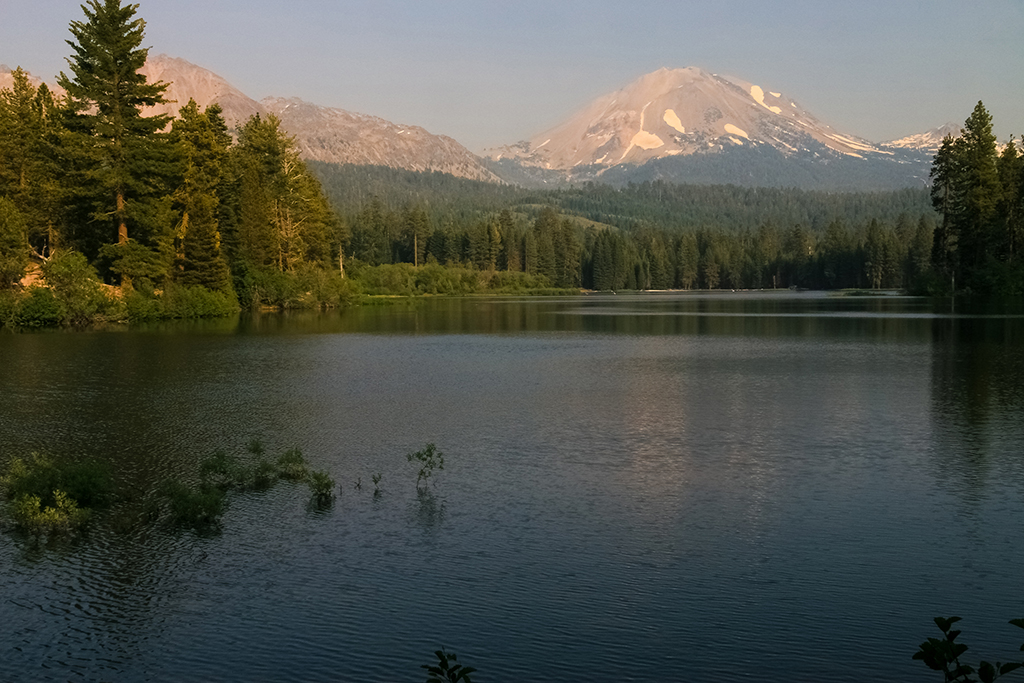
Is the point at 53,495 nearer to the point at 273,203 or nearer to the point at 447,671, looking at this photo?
the point at 447,671

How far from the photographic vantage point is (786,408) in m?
30.4

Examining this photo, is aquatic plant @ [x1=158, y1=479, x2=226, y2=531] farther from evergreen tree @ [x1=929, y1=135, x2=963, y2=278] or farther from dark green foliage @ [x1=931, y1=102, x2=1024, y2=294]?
evergreen tree @ [x1=929, y1=135, x2=963, y2=278]

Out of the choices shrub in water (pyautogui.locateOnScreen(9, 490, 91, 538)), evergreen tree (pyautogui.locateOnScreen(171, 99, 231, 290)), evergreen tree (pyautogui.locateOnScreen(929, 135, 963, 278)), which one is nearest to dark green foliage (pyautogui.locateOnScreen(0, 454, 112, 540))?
shrub in water (pyautogui.locateOnScreen(9, 490, 91, 538))

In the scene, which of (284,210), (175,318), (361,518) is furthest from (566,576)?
(284,210)

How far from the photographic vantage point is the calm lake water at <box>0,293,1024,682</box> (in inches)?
457

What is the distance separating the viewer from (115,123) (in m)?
71.6

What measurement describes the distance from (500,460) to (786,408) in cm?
1195

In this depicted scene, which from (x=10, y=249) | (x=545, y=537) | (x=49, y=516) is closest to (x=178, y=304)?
(x=10, y=249)

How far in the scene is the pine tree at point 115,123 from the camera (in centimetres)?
7000

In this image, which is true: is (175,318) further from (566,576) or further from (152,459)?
(566,576)

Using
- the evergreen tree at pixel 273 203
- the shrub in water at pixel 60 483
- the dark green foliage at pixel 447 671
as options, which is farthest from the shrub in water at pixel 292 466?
the evergreen tree at pixel 273 203

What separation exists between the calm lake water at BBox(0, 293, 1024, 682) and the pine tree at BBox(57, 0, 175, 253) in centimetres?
3791

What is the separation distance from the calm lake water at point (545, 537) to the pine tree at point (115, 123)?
37.9m

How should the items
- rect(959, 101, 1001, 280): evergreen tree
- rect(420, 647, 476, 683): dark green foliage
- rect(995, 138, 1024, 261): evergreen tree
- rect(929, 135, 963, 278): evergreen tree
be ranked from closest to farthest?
rect(420, 647, 476, 683): dark green foliage, rect(995, 138, 1024, 261): evergreen tree, rect(959, 101, 1001, 280): evergreen tree, rect(929, 135, 963, 278): evergreen tree
